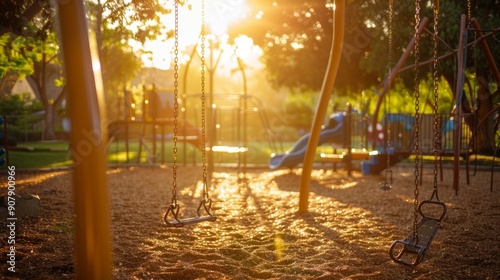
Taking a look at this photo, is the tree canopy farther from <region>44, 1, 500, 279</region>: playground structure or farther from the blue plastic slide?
<region>44, 1, 500, 279</region>: playground structure

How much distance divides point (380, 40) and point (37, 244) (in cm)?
1382

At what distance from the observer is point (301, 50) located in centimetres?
1939

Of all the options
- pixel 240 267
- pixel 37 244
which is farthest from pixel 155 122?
pixel 240 267

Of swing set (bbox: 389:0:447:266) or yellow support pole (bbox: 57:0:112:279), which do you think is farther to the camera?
swing set (bbox: 389:0:447:266)

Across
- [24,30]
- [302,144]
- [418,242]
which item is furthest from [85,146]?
[302,144]

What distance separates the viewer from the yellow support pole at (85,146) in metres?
2.78

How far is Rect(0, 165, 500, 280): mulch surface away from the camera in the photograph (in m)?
3.59

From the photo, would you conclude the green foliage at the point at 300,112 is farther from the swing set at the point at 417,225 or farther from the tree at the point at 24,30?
the swing set at the point at 417,225

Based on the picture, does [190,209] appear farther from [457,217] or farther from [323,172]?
[323,172]

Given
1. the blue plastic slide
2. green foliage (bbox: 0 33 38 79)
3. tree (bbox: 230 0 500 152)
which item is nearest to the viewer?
green foliage (bbox: 0 33 38 79)

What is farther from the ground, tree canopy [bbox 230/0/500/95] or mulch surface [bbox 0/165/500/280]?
tree canopy [bbox 230/0/500/95]

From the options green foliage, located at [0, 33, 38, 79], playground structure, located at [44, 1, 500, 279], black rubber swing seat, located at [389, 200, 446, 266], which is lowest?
black rubber swing seat, located at [389, 200, 446, 266]

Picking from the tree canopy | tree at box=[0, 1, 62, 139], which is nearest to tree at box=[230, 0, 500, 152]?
the tree canopy

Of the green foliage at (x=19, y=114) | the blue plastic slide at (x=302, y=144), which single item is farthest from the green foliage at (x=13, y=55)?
the green foliage at (x=19, y=114)
